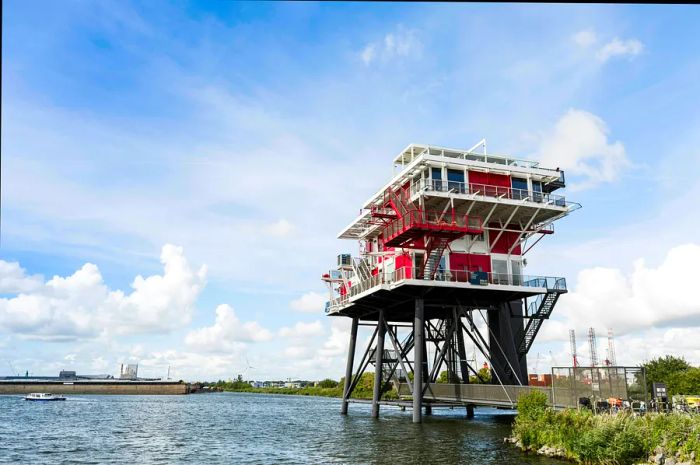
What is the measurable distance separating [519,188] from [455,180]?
573 cm

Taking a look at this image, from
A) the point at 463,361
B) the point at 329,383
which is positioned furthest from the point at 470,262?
the point at 329,383

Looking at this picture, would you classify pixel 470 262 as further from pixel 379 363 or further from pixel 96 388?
pixel 96 388

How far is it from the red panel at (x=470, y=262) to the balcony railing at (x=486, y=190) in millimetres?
5256

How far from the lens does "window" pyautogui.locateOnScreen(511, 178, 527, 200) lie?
44.5 metres

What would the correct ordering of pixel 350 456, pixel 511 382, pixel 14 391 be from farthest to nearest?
pixel 14 391, pixel 511 382, pixel 350 456

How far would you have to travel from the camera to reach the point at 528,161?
47.3 meters

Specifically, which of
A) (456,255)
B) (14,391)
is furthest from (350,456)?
(14,391)

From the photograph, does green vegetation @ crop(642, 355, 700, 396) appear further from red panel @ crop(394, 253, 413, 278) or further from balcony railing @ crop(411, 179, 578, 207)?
red panel @ crop(394, 253, 413, 278)

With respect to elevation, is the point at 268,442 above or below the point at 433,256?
below

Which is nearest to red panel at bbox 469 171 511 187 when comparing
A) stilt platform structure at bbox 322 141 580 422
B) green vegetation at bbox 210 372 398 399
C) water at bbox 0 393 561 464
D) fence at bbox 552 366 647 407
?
stilt platform structure at bbox 322 141 580 422

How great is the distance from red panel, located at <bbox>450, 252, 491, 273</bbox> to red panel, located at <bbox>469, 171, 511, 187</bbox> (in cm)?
600

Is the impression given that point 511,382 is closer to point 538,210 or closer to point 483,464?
point 538,210

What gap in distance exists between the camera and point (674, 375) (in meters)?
63.4

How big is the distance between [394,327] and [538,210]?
20550 mm
